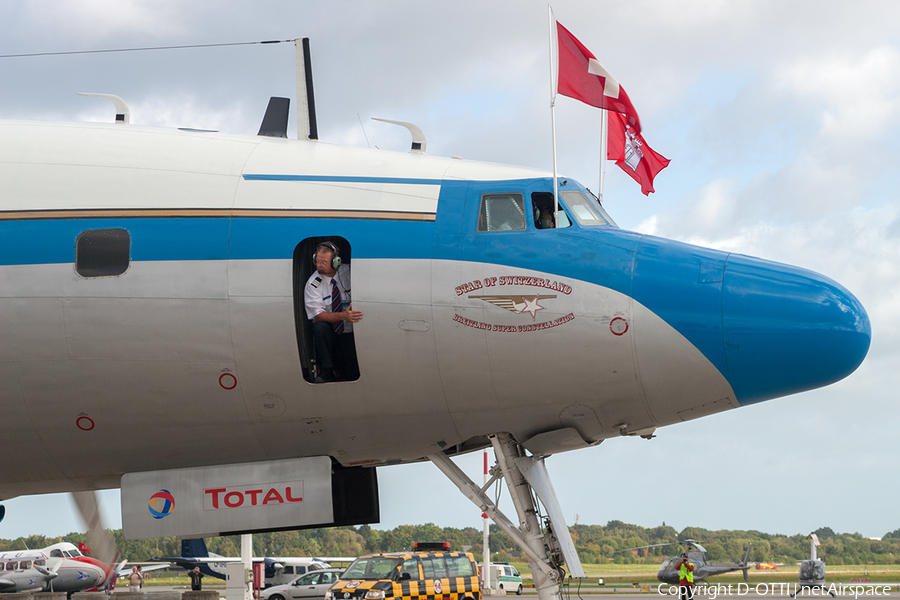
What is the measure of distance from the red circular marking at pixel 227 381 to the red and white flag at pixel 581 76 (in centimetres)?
541

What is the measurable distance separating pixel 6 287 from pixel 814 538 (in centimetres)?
4569

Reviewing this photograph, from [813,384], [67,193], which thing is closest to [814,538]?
[813,384]

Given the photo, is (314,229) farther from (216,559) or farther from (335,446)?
(216,559)

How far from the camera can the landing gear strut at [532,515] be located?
8.42 m

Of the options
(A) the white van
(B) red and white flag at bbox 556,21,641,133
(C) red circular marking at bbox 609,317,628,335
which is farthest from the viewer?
(A) the white van

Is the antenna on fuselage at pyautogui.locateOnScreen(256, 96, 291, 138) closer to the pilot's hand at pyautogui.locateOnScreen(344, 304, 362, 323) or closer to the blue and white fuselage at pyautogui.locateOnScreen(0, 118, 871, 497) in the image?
the blue and white fuselage at pyautogui.locateOnScreen(0, 118, 871, 497)

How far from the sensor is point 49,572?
116 ft

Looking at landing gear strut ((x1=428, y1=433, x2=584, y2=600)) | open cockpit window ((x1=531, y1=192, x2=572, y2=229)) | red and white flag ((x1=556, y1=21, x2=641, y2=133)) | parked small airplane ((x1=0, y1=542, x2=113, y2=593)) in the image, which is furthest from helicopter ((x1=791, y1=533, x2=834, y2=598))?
open cockpit window ((x1=531, y1=192, x2=572, y2=229))

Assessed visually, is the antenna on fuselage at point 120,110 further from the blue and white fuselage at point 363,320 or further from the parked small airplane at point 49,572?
the parked small airplane at point 49,572

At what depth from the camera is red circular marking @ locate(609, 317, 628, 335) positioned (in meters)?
7.88

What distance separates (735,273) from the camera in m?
7.94

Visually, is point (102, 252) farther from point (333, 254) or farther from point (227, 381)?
point (333, 254)

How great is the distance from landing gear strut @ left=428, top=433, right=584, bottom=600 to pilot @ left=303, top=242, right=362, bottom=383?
1.74 m

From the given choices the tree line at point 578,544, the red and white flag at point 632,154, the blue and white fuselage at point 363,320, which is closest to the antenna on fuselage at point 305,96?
the blue and white fuselage at point 363,320
